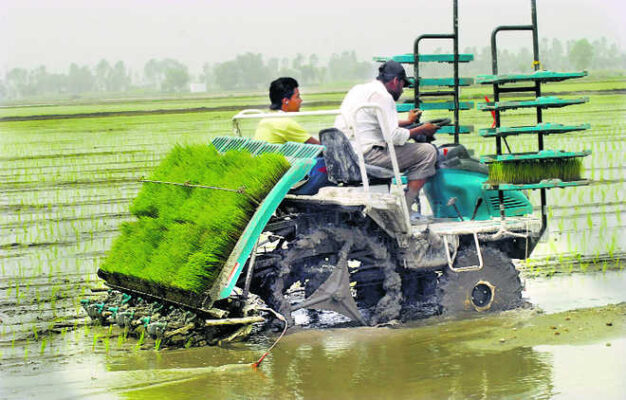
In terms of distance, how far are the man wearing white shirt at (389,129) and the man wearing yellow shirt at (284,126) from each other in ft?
1.16

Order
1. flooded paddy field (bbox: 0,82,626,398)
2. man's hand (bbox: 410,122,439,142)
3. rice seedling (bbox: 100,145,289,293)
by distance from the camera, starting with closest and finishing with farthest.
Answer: flooded paddy field (bbox: 0,82,626,398)
rice seedling (bbox: 100,145,289,293)
man's hand (bbox: 410,122,439,142)

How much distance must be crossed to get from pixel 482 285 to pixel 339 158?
1603 mm

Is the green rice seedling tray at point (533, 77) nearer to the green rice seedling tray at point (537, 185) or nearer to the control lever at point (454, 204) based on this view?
the green rice seedling tray at point (537, 185)

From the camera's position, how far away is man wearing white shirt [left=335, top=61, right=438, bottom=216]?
7539 mm

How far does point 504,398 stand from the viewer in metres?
5.79

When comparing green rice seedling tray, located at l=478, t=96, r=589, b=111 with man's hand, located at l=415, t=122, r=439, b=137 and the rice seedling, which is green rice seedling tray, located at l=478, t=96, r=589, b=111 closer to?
man's hand, located at l=415, t=122, r=439, b=137

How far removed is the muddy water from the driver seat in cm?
116

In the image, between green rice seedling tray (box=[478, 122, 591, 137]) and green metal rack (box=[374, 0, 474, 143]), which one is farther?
green metal rack (box=[374, 0, 474, 143])

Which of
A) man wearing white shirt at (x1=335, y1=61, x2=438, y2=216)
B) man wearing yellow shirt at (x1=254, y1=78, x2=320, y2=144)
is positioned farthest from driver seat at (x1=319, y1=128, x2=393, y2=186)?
man wearing yellow shirt at (x1=254, y1=78, x2=320, y2=144)

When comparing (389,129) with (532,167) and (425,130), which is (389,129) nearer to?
(425,130)

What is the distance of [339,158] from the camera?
740cm

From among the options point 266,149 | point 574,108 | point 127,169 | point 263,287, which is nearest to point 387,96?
point 266,149

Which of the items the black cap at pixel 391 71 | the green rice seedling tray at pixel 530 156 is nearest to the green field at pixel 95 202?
the green rice seedling tray at pixel 530 156

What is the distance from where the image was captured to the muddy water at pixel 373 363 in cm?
607
